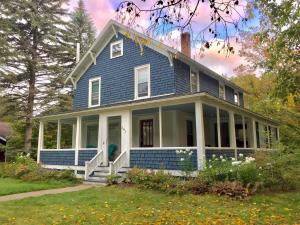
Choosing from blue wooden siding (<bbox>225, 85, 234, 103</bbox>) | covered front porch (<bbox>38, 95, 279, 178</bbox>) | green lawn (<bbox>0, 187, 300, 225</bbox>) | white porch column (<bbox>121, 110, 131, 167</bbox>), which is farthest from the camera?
blue wooden siding (<bbox>225, 85, 234, 103</bbox>)

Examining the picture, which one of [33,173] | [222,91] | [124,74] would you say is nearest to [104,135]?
[124,74]

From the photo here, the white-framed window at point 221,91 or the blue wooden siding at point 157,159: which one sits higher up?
the white-framed window at point 221,91

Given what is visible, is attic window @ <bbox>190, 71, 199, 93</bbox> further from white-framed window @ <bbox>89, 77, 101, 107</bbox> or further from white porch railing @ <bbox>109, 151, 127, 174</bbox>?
white-framed window @ <bbox>89, 77, 101, 107</bbox>

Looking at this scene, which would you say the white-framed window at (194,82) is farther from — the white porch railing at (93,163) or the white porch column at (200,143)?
the white porch railing at (93,163)

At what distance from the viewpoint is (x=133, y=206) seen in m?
8.36

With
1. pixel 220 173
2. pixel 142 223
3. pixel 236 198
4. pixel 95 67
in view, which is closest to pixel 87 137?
pixel 95 67

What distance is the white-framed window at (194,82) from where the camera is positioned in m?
16.9

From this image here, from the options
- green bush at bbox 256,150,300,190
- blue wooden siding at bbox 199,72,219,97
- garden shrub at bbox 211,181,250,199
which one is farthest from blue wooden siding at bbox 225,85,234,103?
garden shrub at bbox 211,181,250,199

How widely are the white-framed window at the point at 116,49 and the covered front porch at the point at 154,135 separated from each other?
12.4 ft

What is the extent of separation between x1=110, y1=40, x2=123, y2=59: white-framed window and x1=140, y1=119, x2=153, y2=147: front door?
4288 mm

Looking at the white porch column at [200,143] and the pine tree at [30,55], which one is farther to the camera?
the pine tree at [30,55]

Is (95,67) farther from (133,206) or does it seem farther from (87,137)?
(133,206)

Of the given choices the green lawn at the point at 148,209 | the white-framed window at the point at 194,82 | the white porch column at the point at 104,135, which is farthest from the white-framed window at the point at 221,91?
the green lawn at the point at 148,209

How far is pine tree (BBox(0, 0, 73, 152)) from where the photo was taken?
26.2 m
